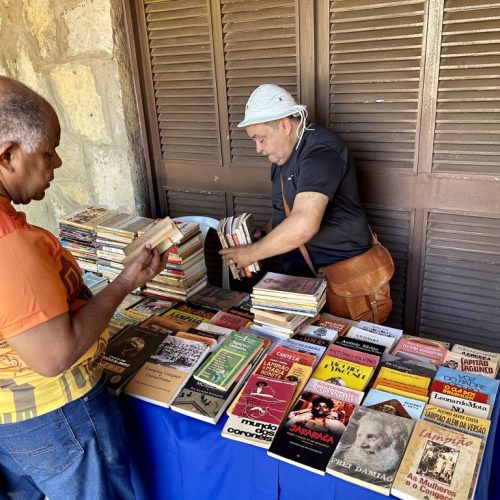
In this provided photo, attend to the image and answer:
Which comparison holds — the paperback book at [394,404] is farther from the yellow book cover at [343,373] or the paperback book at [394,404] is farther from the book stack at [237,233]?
the book stack at [237,233]

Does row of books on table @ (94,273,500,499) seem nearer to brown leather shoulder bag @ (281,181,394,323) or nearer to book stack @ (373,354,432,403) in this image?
book stack @ (373,354,432,403)

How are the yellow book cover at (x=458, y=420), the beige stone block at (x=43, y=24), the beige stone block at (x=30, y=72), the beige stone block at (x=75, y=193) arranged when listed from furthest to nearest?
the beige stone block at (x=75, y=193), the beige stone block at (x=30, y=72), the beige stone block at (x=43, y=24), the yellow book cover at (x=458, y=420)

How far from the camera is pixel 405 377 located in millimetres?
1569

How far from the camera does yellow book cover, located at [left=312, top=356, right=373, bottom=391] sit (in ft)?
5.09

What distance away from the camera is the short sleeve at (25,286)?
1.06 metres

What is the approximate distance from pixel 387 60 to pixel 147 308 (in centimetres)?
165

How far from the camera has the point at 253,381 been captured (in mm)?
1573

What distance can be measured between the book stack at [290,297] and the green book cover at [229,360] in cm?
15

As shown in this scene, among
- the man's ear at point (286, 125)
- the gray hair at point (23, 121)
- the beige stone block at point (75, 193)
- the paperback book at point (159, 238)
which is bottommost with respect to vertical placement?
the beige stone block at point (75, 193)

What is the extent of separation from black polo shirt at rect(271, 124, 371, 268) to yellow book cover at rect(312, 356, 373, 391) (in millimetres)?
767

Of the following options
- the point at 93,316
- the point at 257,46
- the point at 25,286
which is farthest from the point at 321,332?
the point at 257,46

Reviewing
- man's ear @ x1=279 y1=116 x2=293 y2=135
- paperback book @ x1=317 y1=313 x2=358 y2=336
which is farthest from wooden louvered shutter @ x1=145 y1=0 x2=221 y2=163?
paperback book @ x1=317 y1=313 x2=358 y2=336

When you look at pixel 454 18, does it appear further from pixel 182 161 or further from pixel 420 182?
pixel 182 161

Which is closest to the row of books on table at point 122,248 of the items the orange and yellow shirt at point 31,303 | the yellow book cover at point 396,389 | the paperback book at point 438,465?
the orange and yellow shirt at point 31,303
